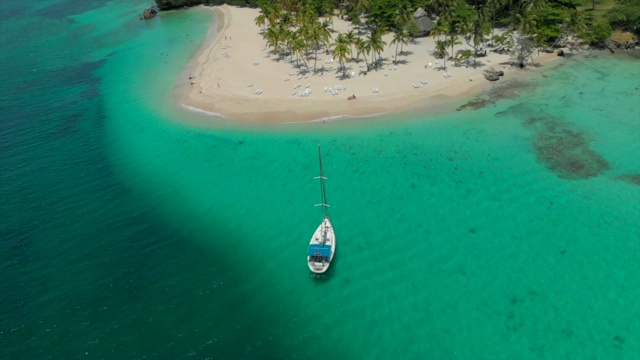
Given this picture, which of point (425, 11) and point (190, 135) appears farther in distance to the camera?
point (425, 11)

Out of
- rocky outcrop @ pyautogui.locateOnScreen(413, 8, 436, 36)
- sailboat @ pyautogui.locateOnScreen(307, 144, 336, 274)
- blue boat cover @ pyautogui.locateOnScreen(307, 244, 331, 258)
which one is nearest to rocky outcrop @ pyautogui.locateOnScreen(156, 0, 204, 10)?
rocky outcrop @ pyautogui.locateOnScreen(413, 8, 436, 36)

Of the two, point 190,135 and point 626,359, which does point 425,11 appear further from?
point 626,359

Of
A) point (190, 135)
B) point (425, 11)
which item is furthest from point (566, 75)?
point (190, 135)

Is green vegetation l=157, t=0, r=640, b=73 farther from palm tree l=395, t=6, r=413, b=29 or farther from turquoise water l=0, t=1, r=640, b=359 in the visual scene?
turquoise water l=0, t=1, r=640, b=359

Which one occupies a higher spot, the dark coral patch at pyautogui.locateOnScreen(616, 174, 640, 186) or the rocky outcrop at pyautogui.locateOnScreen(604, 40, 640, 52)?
the rocky outcrop at pyautogui.locateOnScreen(604, 40, 640, 52)

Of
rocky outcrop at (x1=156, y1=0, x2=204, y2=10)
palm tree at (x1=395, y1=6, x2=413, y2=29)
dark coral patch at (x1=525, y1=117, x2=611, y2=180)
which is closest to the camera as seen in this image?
dark coral patch at (x1=525, y1=117, x2=611, y2=180)

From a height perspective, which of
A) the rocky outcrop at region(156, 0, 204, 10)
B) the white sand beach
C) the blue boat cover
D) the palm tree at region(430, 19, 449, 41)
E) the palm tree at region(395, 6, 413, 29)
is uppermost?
the rocky outcrop at region(156, 0, 204, 10)

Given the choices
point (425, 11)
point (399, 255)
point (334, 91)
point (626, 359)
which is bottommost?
point (626, 359)
